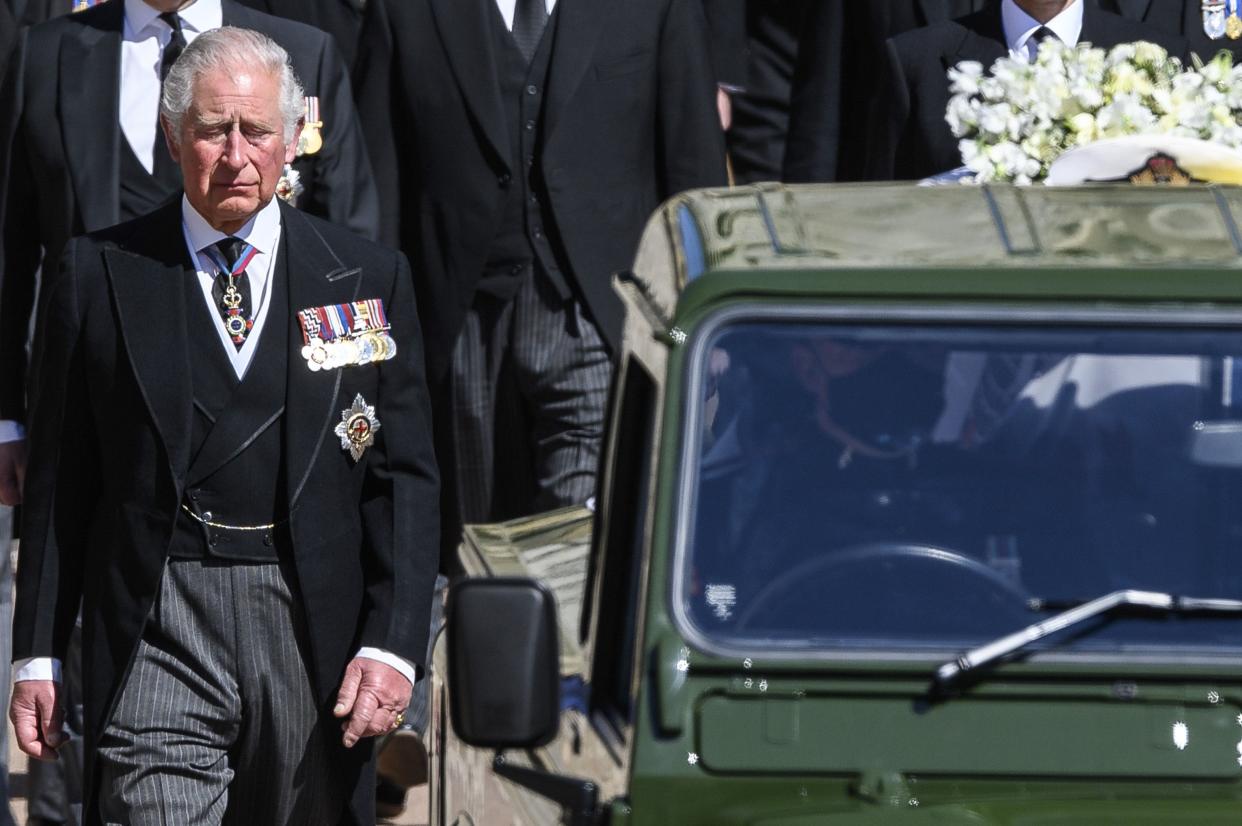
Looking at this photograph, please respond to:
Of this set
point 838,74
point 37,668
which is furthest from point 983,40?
point 37,668

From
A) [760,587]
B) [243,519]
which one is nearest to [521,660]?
[760,587]

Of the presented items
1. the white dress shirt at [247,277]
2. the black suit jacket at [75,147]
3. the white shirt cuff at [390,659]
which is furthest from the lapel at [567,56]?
the white shirt cuff at [390,659]

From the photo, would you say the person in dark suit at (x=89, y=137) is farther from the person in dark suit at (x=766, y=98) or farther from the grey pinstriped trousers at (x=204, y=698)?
the person in dark suit at (x=766, y=98)

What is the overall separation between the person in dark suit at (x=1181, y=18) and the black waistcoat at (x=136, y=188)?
9.79 ft

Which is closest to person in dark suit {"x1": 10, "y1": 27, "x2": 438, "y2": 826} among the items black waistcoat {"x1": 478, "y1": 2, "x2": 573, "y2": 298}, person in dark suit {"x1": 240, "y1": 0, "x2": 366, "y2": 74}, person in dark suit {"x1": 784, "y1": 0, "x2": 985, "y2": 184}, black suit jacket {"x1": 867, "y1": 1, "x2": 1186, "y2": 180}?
black waistcoat {"x1": 478, "y1": 2, "x2": 573, "y2": 298}

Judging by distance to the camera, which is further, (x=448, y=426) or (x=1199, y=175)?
(x=448, y=426)

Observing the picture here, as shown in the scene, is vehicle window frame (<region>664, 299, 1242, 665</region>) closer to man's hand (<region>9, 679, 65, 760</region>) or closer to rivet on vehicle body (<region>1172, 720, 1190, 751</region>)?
rivet on vehicle body (<region>1172, 720, 1190, 751</region>)

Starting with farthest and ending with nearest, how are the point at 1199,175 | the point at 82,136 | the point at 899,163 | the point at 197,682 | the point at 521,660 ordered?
the point at 899,163
the point at 82,136
the point at 197,682
the point at 1199,175
the point at 521,660

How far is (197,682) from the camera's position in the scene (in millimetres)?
5137

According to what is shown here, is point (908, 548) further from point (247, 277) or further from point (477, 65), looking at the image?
point (477, 65)

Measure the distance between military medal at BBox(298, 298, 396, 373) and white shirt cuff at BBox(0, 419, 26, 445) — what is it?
1.34 m

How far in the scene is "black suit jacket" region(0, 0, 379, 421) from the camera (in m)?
6.82

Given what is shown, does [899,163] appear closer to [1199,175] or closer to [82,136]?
[82,136]

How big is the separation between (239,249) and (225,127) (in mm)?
250
